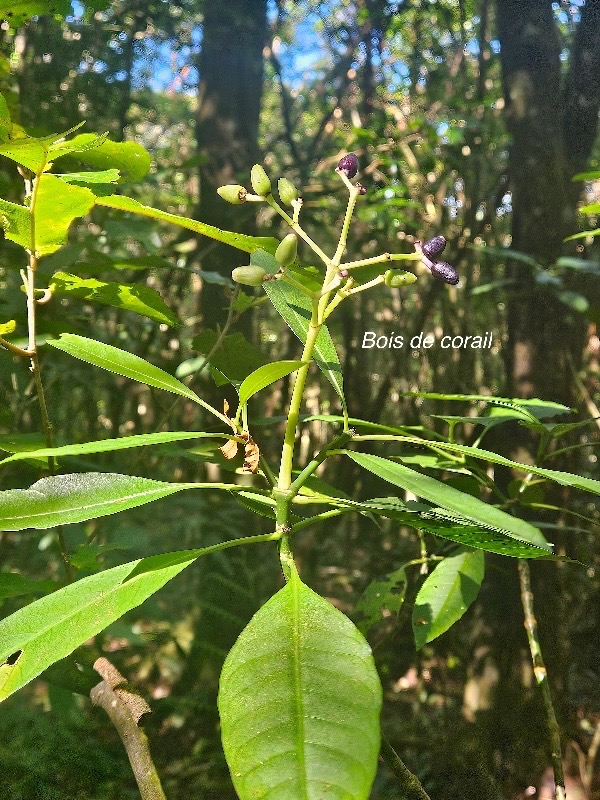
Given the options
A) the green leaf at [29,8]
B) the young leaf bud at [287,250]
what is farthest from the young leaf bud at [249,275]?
the green leaf at [29,8]

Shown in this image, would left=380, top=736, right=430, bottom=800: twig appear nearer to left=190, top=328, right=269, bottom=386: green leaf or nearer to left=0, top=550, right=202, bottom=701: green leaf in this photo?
left=0, top=550, right=202, bottom=701: green leaf

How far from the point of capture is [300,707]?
0.30 m

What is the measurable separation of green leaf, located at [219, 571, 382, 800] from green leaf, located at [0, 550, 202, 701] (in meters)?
0.07

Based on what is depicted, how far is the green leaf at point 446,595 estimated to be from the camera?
563 millimetres

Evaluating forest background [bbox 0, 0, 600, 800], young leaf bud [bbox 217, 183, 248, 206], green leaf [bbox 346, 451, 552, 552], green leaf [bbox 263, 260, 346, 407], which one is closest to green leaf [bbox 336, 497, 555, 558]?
green leaf [bbox 346, 451, 552, 552]

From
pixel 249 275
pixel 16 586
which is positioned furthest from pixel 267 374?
pixel 16 586

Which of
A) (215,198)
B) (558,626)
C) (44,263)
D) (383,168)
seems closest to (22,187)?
(44,263)

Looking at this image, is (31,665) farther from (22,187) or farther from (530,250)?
(530,250)

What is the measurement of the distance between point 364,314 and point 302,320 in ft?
1.97

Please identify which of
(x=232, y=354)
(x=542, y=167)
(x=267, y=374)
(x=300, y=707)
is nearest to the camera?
(x=300, y=707)

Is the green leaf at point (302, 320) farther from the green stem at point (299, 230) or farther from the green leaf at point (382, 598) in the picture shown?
the green leaf at point (382, 598)

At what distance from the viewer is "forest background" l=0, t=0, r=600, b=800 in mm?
976

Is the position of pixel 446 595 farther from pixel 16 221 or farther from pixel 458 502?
pixel 16 221

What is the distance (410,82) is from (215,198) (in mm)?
414
